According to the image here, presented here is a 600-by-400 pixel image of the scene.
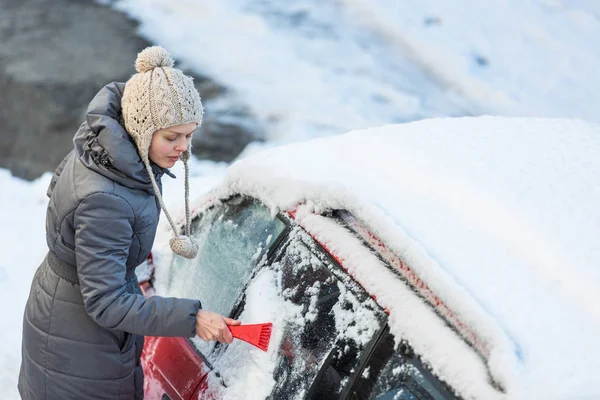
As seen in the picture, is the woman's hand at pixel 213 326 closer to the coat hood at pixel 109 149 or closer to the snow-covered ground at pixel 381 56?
the coat hood at pixel 109 149

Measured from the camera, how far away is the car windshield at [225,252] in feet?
8.35

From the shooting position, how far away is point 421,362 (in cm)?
187

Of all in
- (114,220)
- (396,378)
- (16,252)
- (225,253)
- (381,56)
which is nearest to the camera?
(396,378)

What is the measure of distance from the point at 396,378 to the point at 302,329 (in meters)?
0.40

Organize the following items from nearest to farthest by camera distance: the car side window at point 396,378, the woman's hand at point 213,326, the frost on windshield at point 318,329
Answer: the car side window at point 396,378, the frost on windshield at point 318,329, the woman's hand at point 213,326

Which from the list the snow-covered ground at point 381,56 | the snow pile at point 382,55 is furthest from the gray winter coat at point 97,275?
the snow pile at point 382,55

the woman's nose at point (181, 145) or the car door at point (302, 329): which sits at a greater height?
the woman's nose at point (181, 145)

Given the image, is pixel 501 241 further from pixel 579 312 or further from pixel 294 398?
pixel 294 398

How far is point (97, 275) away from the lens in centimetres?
216

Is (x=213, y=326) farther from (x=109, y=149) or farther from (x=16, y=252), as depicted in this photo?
(x=16, y=252)

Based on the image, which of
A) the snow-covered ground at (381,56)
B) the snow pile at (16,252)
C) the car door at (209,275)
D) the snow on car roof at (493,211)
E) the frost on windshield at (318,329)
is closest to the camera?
the snow on car roof at (493,211)

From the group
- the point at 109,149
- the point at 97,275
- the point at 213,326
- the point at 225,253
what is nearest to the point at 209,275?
the point at 225,253

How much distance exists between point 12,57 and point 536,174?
589 centimetres

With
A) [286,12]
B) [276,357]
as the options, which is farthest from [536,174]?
[286,12]
